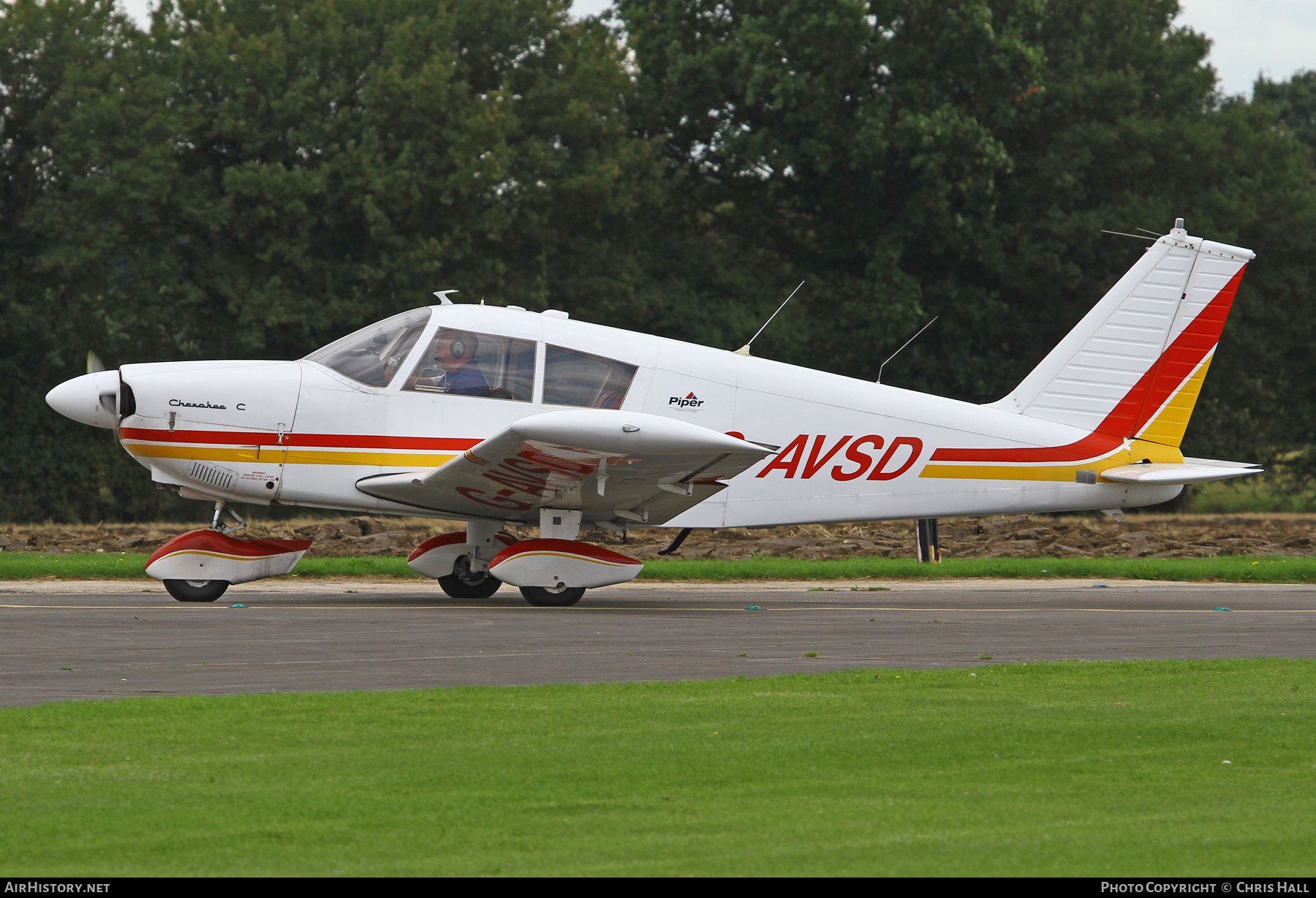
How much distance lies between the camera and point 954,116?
38.0 m

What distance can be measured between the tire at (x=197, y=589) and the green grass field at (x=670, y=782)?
6804 mm

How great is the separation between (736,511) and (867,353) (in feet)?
83.1

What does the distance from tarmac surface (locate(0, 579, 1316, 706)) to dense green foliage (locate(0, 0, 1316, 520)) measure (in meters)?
19.8

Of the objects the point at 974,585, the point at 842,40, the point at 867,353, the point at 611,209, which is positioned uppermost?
the point at 842,40

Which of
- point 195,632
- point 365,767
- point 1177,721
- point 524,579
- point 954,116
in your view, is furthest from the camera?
point 954,116

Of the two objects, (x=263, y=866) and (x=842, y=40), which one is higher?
(x=842, y=40)

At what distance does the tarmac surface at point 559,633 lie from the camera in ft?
29.7

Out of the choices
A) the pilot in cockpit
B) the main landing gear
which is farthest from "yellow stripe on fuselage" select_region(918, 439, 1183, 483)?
the pilot in cockpit

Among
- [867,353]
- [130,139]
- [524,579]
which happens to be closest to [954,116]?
[867,353]

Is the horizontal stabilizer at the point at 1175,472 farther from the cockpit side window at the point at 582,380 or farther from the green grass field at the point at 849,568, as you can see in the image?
the cockpit side window at the point at 582,380

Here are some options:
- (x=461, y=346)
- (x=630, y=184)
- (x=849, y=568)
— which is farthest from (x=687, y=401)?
(x=630, y=184)

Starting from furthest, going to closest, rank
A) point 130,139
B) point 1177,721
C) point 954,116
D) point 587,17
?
point 587,17, point 954,116, point 130,139, point 1177,721

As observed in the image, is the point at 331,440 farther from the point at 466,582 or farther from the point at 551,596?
the point at 551,596
